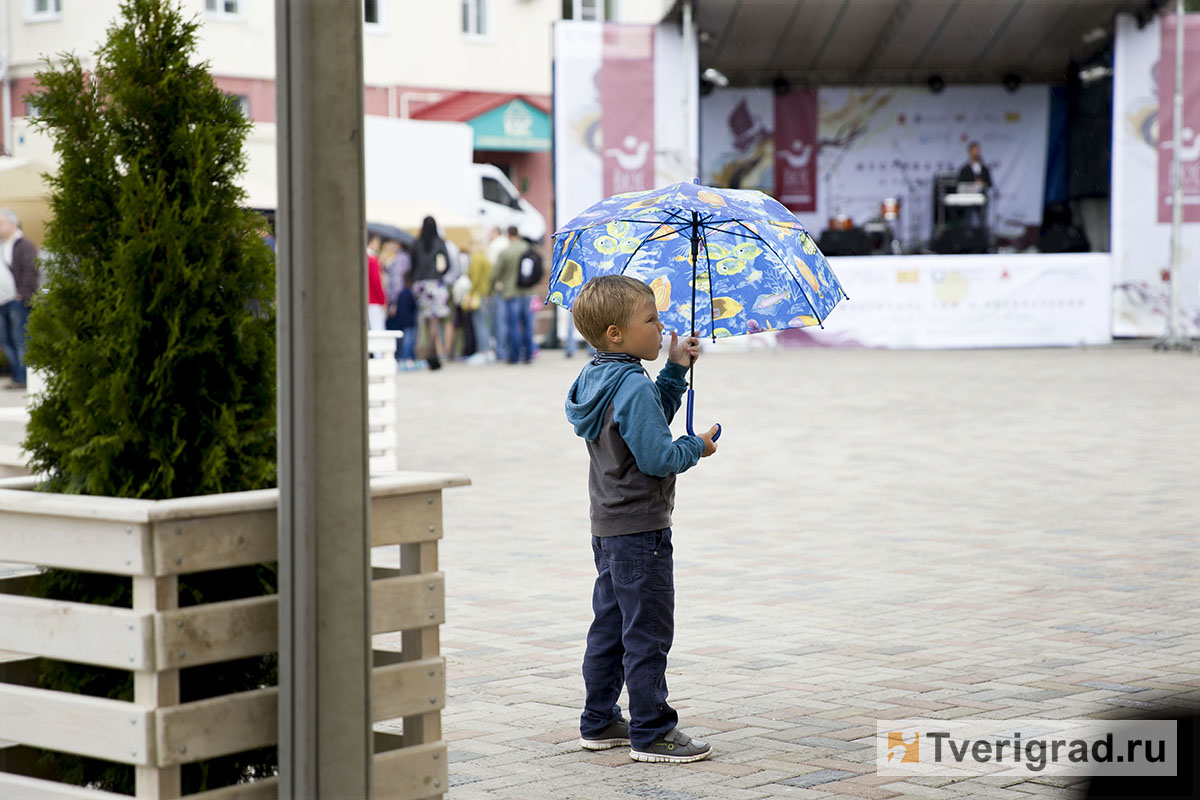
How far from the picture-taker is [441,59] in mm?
34062

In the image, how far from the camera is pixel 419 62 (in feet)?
111

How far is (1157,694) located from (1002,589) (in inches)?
72.8

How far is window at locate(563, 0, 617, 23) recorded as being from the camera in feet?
120

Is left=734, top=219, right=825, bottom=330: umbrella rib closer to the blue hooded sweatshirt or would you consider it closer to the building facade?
the blue hooded sweatshirt

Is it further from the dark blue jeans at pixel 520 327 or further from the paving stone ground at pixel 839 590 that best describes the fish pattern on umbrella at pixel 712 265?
the dark blue jeans at pixel 520 327

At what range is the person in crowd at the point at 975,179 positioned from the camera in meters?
27.0

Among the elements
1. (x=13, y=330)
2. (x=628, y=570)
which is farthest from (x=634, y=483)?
(x=13, y=330)

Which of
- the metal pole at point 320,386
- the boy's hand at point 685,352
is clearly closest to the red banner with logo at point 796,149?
the boy's hand at point 685,352

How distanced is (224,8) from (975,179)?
50.7 ft

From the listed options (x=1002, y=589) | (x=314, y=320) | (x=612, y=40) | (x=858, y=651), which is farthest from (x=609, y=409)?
(x=612, y=40)

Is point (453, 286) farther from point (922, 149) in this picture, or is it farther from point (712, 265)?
point (712, 265)

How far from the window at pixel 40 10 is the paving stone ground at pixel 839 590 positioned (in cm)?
2068

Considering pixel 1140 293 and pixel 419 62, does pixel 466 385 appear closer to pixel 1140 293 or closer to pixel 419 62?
pixel 1140 293

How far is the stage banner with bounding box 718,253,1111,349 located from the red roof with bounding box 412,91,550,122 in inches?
470
